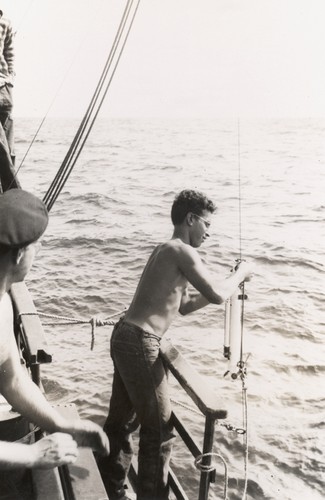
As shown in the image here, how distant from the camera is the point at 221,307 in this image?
36.7 ft

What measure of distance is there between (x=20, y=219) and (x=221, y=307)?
9443 millimetres

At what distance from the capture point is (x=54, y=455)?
1.99 meters

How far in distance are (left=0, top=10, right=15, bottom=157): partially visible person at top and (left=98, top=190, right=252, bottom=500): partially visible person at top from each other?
9.57ft

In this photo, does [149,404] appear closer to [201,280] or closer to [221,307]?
[201,280]

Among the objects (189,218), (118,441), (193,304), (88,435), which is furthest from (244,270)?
(88,435)

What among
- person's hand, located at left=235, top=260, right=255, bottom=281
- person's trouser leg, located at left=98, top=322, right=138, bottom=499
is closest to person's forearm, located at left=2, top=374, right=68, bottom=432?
person's trouser leg, located at left=98, top=322, right=138, bottom=499

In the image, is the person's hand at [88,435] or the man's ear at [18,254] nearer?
the man's ear at [18,254]

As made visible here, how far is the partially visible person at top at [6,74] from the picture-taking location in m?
5.70

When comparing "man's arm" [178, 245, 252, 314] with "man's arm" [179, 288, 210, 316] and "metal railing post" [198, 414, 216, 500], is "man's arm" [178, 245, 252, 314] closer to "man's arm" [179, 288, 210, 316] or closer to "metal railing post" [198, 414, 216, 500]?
"man's arm" [179, 288, 210, 316]

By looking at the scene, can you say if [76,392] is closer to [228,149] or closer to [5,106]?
[5,106]

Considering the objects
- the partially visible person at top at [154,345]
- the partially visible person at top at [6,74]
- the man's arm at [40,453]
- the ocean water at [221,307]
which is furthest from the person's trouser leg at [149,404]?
the partially visible person at top at [6,74]

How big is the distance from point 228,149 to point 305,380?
34635 mm

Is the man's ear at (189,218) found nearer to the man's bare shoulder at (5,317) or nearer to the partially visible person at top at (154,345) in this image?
the partially visible person at top at (154,345)

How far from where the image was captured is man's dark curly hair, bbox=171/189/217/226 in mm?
3512
